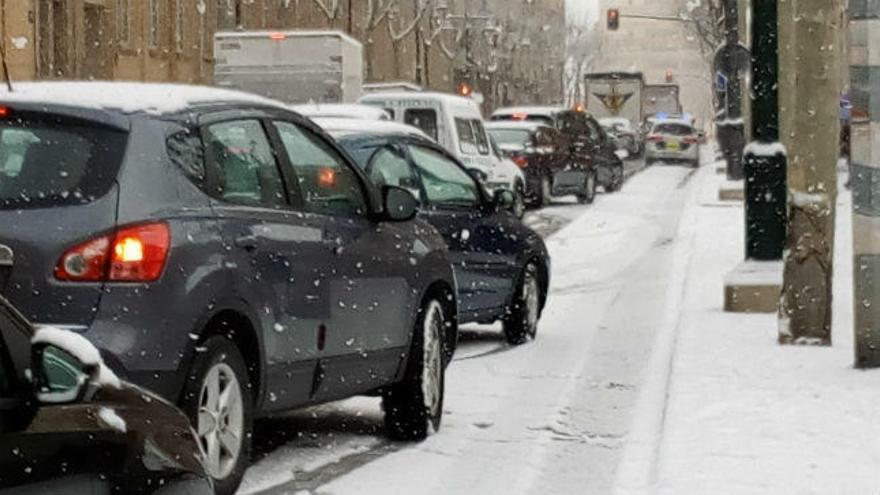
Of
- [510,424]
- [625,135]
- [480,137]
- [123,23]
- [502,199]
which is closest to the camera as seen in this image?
[510,424]

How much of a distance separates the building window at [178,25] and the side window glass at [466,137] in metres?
26.3

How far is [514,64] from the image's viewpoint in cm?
12300

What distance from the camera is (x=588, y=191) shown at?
37.5m

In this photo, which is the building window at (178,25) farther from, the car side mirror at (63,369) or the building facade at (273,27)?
the car side mirror at (63,369)

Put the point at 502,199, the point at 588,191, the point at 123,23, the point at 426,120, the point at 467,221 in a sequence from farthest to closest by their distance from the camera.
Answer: the point at 123,23, the point at 588,191, the point at 426,120, the point at 502,199, the point at 467,221

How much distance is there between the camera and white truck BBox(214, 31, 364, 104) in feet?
108

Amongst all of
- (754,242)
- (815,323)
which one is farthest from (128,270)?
(754,242)

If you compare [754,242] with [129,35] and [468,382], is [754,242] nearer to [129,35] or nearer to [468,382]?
[468,382]

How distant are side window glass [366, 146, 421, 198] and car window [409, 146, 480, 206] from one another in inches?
4.1

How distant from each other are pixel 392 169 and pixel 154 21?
4009 centimetres

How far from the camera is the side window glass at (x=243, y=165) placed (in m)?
8.00

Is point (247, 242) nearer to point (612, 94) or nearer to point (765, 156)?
point (765, 156)

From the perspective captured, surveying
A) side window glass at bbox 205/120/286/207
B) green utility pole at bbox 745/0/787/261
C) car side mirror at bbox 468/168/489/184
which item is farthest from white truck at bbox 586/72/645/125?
side window glass at bbox 205/120/286/207

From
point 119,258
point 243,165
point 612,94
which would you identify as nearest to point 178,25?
point 612,94
